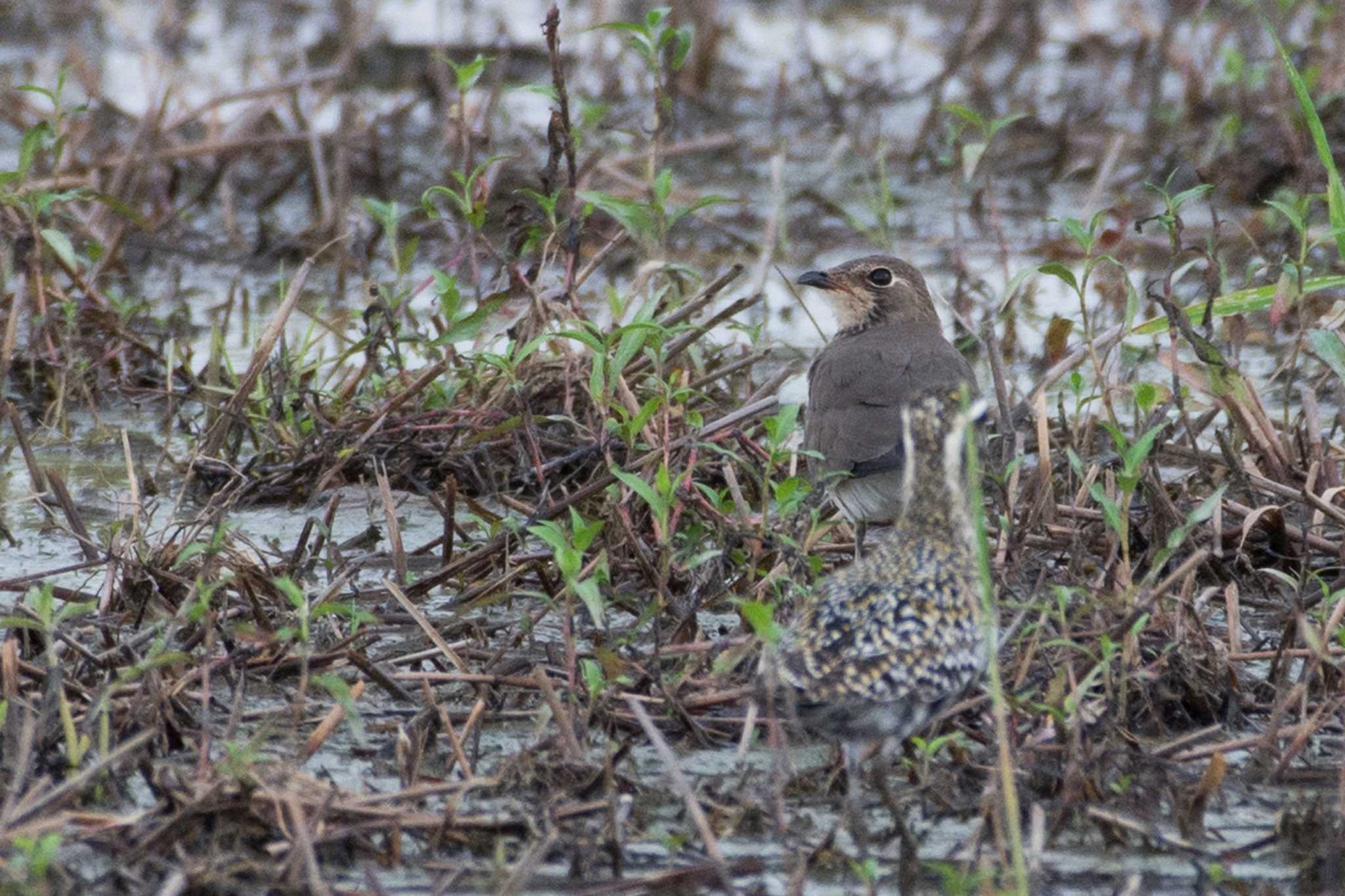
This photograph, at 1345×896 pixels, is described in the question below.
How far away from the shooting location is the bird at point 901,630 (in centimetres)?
359

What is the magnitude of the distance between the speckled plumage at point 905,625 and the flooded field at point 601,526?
118 millimetres

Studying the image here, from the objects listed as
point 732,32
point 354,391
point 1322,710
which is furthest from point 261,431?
point 732,32

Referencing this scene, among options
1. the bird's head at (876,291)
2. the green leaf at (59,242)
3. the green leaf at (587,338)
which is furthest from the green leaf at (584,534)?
the green leaf at (59,242)

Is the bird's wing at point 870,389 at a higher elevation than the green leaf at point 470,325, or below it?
below

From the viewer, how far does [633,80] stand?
36.3 feet

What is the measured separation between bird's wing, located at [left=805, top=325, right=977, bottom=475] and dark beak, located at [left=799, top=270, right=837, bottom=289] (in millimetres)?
490

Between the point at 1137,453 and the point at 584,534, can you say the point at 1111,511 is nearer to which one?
the point at 1137,453

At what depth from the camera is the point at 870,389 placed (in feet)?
17.5

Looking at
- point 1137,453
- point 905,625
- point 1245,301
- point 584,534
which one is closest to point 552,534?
point 584,534

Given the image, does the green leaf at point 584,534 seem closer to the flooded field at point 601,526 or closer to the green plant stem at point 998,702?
the flooded field at point 601,526

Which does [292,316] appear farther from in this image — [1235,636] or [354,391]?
[1235,636]

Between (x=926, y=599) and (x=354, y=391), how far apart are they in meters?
2.74

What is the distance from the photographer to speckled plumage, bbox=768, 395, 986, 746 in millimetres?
3594

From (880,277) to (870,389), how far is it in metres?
1.02
